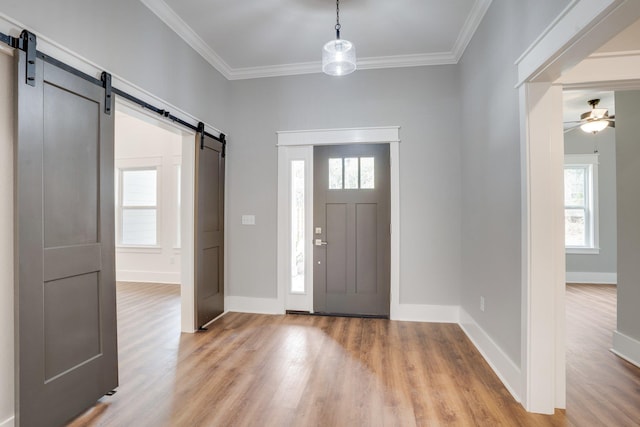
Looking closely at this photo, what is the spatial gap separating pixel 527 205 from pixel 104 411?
2.99 meters

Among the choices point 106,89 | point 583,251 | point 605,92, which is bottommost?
point 583,251

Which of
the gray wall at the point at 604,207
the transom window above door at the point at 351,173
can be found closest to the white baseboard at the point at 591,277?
the gray wall at the point at 604,207

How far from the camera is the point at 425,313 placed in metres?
3.67

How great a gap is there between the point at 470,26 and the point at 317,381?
3.47 metres

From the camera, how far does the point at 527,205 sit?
1.96m

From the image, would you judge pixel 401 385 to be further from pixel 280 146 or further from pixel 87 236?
pixel 280 146

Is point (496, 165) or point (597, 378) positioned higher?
point (496, 165)

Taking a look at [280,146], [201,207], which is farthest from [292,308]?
[280,146]

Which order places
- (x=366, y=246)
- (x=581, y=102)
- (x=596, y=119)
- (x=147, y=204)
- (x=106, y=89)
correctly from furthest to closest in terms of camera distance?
(x=147, y=204) → (x=581, y=102) → (x=596, y=119) → (x=366, y=246) → (x=106, y=89)

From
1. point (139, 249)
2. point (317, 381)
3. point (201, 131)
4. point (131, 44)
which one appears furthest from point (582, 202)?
point (139, 249)

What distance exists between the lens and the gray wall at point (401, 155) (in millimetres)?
3648

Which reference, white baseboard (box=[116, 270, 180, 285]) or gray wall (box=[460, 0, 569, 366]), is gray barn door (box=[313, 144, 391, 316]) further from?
white baseboard (box=[116, 270, 180, 285])

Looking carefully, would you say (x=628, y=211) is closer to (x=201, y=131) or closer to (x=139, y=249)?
(x=201, y=131)

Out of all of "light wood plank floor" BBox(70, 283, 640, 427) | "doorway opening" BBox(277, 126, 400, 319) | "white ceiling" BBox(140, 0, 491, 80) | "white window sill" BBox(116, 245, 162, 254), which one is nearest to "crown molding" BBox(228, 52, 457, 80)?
"white ceiling" BBox(140, 0, 491, 80)
